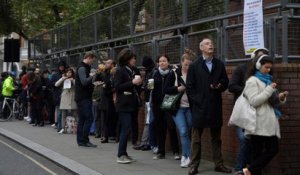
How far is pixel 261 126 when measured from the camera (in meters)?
7.04

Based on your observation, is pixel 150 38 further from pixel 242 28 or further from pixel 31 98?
pixel 31 98

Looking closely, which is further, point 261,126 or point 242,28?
point 242,28

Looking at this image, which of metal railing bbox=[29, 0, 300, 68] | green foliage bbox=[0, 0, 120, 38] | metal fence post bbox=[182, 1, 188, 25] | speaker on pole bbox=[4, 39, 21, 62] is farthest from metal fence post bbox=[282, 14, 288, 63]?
green foliage bbox=[0, 0, 120, 38]

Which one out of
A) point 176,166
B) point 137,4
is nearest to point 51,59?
point 137,4

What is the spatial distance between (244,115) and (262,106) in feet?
0.83

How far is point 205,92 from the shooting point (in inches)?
330

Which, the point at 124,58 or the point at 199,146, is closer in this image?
the point at 199,146

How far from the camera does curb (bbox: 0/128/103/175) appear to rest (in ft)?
30.6

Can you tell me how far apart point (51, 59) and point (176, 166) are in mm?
14293

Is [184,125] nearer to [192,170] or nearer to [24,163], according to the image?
[192,170]

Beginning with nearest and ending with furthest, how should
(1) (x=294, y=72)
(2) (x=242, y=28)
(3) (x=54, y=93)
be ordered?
(1) (x=294, y=72)
(2) (x=242, y=28)
(3) (x=54, y=93)

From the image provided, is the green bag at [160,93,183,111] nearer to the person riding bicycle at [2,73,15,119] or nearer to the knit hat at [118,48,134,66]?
the knit hat at [118,48,134,66]

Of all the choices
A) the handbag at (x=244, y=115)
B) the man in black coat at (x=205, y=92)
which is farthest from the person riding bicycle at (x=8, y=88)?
the handbag at (x=244, y=115)

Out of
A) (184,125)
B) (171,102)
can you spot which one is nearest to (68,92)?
(171,102)
